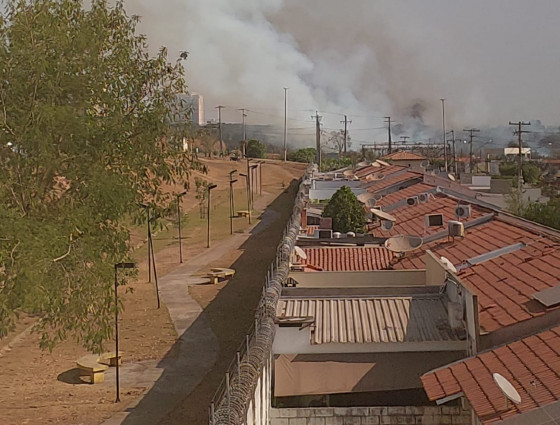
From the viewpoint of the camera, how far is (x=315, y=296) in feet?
40.1

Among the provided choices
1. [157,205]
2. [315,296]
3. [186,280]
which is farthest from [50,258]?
[186,280]

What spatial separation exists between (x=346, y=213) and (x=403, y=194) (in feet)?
21.2

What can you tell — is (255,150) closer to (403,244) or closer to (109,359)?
(109,359)

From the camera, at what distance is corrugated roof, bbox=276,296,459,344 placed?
10305 mm

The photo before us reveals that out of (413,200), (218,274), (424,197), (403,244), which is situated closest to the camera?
(403,244)

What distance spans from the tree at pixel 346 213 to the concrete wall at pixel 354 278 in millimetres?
10571

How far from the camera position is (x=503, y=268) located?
12.4 m

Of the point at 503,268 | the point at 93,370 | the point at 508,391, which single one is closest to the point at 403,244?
the point at 503,268

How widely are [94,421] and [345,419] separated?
5927 millimetres

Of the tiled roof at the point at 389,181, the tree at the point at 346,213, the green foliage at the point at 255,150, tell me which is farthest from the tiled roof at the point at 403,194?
the green foliage at the point at 255,150

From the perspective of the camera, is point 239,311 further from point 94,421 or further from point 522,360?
point 522,360

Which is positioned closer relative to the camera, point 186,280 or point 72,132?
point 72,132

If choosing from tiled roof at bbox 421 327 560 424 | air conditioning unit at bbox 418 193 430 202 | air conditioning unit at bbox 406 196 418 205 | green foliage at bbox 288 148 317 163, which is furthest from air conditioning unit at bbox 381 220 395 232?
green foliage at bbox 288 148 317 163

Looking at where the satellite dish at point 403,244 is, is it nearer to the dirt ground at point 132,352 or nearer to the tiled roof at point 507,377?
the dirt ground at point 132,352
